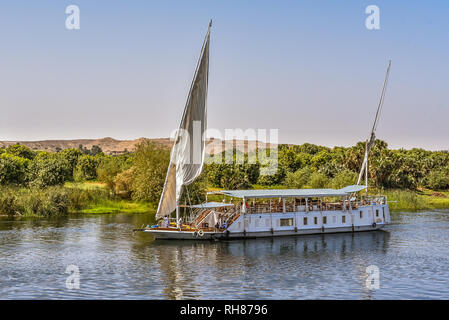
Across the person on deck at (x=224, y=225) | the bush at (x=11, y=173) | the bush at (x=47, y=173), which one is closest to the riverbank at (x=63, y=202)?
the bush at (x=47, y=173)

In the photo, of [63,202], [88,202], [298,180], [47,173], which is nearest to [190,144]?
[63,202]

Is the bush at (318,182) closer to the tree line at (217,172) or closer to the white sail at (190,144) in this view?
the tree line at (217,172)

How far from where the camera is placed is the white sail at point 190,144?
157 feet

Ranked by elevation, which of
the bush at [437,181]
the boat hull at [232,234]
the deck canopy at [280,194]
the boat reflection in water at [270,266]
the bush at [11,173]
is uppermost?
the bush at [11,173]

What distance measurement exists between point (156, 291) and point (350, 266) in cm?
1477

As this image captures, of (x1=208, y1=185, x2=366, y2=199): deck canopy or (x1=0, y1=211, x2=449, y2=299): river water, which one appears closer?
(x1=0, y1=211, x2=449, y2=299): river water

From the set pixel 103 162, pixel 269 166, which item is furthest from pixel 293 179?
pixel 103 162

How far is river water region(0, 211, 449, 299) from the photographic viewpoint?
3070 cm

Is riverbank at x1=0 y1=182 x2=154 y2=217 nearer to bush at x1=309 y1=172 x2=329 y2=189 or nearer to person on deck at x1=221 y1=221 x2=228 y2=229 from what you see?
bush at x1=309 y1=172 x2=329 y2=189

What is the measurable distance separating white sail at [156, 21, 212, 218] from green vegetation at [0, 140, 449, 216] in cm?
589

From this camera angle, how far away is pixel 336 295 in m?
30.0

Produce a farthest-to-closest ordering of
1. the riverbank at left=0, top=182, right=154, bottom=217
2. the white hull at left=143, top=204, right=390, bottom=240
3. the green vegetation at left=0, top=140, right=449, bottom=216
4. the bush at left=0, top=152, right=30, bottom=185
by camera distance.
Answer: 1. the bush at left=0, top=152, right=30, bottom=185
2. the green vegetation at left=0, top=140, right=449, bottom=216
3. the riverbank at left=0, top=182, right=154, bottom=217
4. the white hull at left=143, top=204, right=390, bottom=240

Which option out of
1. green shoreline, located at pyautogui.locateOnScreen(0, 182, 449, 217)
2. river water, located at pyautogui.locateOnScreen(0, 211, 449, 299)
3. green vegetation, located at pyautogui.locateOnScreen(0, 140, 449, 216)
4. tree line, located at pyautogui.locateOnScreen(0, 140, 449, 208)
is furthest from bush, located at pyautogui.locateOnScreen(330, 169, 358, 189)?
river water, located at pyautogui.locateOnScreen(0, 211, 449, 299)

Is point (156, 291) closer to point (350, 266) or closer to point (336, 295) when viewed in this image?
point (336, 295)
